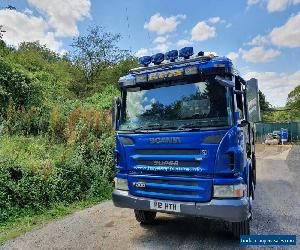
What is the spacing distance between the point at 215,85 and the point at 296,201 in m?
4.93

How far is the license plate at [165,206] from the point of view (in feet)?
17.8

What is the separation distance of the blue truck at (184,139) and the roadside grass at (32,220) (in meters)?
2.01

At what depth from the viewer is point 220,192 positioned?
5129mm

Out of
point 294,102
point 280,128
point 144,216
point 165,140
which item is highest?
point 294,102

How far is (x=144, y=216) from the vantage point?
672cm

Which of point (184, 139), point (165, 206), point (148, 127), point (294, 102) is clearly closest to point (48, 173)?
point (148, 127)

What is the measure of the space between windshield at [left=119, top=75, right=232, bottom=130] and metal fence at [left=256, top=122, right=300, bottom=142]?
92.2 ft

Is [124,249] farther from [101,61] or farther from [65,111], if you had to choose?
[101,61]

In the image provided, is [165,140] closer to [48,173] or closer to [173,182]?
[173,182]

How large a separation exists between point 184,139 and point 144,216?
7.10 feet

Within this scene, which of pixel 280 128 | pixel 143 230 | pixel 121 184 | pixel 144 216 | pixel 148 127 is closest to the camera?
pixel 148 127

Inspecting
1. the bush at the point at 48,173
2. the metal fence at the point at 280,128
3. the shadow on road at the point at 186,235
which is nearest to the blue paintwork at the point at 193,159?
the shadow on road at the point at 186,235

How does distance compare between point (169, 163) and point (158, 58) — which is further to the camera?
point (158, 58)

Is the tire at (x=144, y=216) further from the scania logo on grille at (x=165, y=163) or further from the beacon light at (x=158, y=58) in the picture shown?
the beacon light at (x=158, y=58)
